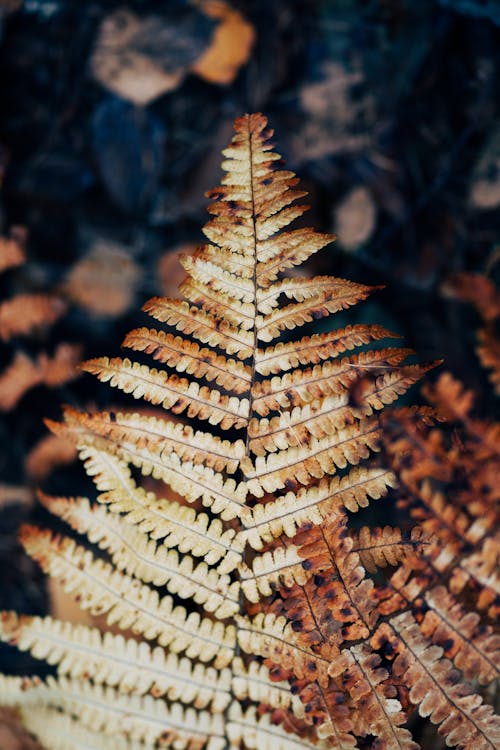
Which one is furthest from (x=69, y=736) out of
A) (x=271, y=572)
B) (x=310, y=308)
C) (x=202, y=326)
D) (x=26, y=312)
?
(x=26, y=312)

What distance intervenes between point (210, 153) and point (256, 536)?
1975mm

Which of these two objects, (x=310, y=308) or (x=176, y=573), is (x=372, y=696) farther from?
(x=310, y=308)

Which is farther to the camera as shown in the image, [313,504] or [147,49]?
[147,49]

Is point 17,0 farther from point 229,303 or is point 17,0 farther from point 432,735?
point 432,735

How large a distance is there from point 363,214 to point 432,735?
2113 millimetres

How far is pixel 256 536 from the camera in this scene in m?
1.29

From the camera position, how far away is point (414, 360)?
2.57 metres

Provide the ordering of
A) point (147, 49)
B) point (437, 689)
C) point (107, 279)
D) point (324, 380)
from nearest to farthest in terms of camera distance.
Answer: point (437, 689)
point (324, 380)
point (147, 49)
point (107, 279)

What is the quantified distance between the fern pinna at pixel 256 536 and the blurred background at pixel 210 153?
1336mm

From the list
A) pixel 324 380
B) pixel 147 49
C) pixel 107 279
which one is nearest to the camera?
pixel 324 380

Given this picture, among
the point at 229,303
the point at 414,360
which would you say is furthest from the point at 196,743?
the point at 414,360

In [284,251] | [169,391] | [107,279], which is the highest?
[107,279]

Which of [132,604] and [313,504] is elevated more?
[313,504]

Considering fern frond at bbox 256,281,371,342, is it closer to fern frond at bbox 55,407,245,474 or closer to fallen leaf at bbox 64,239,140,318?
Answer: fern frond at bbox 55,407,245,474
